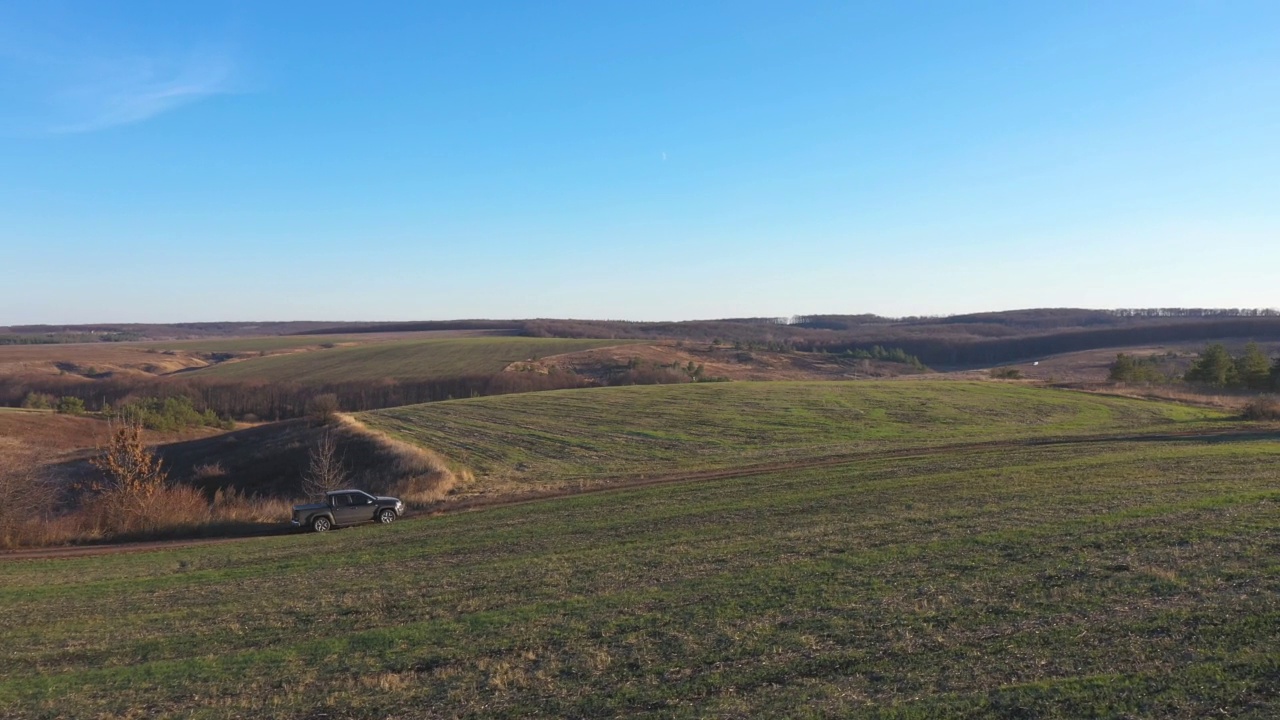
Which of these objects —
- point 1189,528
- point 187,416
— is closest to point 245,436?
point 187,416

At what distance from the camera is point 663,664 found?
10.8 metres

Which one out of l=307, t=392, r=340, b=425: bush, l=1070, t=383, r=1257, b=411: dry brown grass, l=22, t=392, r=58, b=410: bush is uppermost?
l=1070, t=383, r=1257, b=411: dry brown grass

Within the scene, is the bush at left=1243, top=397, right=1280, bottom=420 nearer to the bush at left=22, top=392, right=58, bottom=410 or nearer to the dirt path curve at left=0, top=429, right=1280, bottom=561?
the dirt path curve at left=0, top=429, right=1280, bottom=561

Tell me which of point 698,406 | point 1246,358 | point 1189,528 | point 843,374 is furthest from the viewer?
point 843,374

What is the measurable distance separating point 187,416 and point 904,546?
79092 millimetres

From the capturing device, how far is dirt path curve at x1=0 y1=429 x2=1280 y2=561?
1163 inches

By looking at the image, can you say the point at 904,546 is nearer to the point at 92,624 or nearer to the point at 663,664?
the point at 663,664

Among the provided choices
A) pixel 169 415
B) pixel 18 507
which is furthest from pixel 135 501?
pixel 169 415

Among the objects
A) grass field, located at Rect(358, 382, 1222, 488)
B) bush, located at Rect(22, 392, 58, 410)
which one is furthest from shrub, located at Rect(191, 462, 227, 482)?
bush, located at Rect(22, 392, 58, 410)

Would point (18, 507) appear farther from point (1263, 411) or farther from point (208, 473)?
point (1263, 411)

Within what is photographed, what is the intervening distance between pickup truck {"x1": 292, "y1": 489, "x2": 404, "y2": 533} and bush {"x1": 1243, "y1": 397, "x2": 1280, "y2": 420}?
46.3 m

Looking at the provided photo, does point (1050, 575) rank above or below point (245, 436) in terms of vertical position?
above

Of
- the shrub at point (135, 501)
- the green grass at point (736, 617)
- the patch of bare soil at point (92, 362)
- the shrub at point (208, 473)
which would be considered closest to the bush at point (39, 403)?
the patch of bare soil at point (92, 362)

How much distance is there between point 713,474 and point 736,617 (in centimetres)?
2175
